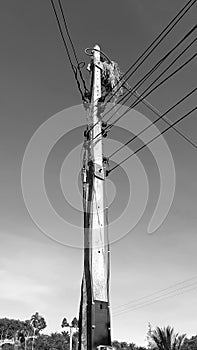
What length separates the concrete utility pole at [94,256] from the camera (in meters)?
4.25

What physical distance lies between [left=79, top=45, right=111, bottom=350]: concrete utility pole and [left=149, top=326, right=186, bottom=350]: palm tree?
51.7ft

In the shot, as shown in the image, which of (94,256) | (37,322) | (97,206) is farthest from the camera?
(37,322)

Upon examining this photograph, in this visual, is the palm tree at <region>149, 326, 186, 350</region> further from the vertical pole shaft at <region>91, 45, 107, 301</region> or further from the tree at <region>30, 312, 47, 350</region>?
the tree at <region>30, 312, 47, 350</region>

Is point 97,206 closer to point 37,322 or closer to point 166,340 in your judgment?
point 166,340

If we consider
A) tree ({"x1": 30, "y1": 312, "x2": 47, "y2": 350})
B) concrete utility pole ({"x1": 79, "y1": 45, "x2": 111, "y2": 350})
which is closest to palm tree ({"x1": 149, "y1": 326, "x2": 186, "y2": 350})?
concrete utility pole ({"x1": 79, "y1": 45, "x2": 111, "y2": 350})

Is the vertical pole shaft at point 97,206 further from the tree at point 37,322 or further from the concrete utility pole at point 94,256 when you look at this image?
the tree at point 37,322

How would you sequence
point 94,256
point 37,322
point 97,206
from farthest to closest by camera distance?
point 37,322
point 97,206
point 94,256

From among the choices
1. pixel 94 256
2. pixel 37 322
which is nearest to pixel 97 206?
pixel 94 256

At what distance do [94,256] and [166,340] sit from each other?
52.5 ft

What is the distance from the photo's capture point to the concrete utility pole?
4.25m

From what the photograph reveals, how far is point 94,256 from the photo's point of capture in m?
4.61

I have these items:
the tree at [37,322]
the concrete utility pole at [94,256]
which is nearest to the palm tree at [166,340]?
the concrete utility pole at [94,256]

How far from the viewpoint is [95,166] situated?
17.8 feet

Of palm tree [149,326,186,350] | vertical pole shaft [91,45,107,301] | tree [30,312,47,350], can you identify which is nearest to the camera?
vertical pole shaft [91,45,107,301]
